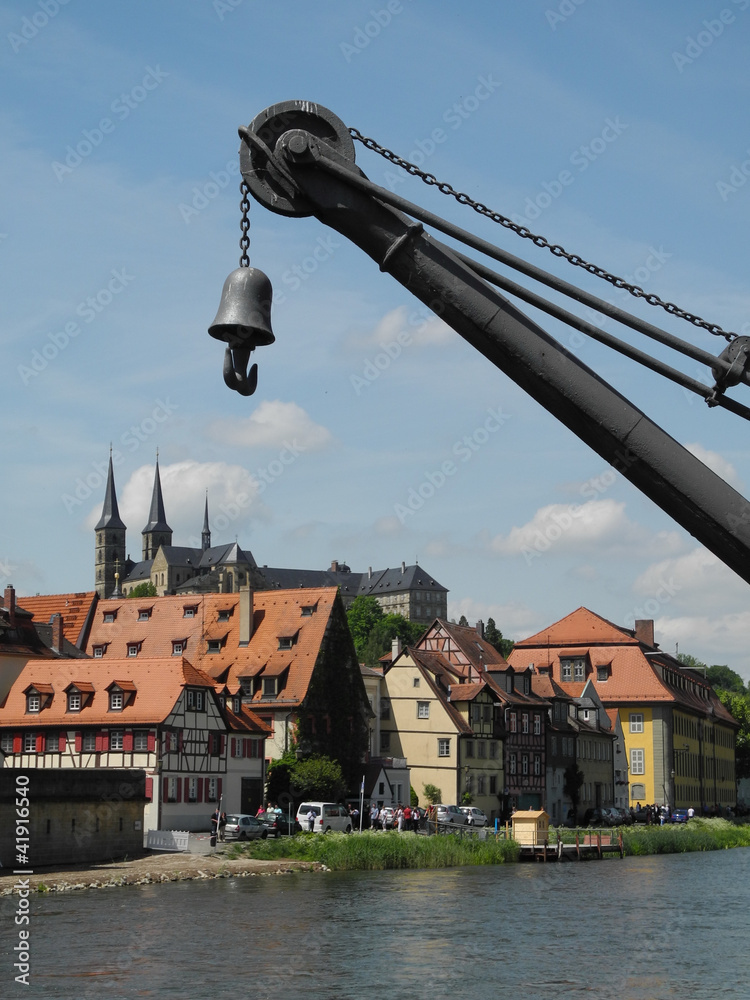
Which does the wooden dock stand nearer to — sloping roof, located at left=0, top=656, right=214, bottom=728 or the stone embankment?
the stone embankment

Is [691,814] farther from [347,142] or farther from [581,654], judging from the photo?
[347,142]

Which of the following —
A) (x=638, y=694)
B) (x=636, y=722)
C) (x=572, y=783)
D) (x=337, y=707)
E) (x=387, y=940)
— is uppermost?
(x=638, y=694)

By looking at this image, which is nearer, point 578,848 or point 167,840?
point 167,840

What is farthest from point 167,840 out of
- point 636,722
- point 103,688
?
point 636,722

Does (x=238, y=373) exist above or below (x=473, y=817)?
above

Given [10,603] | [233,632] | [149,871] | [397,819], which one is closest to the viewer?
[149,871]

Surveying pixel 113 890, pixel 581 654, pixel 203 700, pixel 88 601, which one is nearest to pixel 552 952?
pixel 113 890

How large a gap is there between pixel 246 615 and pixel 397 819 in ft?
51.6

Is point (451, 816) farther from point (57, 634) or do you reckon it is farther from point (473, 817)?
point (57, 634)

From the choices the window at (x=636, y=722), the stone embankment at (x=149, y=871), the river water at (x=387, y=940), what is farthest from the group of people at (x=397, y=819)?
the window at (x=636, y=722)

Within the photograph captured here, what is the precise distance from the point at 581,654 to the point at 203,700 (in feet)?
158

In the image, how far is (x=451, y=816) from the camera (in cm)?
6425

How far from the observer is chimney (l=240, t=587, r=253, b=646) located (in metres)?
70.8

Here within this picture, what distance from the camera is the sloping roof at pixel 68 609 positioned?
242 feet
